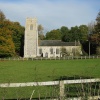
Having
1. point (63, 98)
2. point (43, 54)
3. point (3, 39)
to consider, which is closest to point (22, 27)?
point (43, 54)

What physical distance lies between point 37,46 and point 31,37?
357cm

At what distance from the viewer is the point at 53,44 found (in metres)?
114

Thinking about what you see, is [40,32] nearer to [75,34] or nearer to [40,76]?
[75,34]

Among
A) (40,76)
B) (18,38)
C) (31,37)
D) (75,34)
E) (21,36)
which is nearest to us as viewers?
(40,76)

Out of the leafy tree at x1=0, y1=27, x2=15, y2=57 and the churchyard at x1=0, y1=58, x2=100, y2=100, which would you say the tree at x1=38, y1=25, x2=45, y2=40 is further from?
the churchyard at x1=0, y1=58, x2=100, y2=100

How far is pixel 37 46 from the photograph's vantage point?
99.5 meters

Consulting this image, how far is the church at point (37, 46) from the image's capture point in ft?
320

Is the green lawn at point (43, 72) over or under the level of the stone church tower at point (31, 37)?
under

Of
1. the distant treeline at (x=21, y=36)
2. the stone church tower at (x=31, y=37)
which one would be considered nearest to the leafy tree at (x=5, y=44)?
the distant treeline at (x=21, y=36)

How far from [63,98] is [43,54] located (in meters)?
105

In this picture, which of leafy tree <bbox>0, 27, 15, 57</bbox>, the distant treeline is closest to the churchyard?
the distant treeline

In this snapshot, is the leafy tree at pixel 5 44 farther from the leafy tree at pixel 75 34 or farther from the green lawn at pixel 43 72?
the leafy tree at pixel 75 34

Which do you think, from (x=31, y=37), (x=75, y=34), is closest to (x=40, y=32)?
(x=75, y=34)

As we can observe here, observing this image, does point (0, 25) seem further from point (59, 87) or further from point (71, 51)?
point (59, 87)
